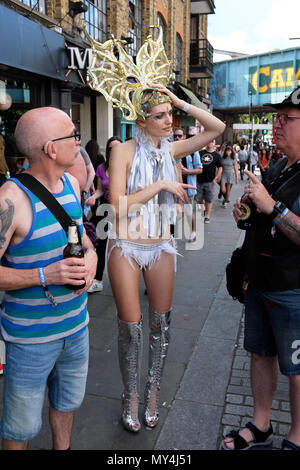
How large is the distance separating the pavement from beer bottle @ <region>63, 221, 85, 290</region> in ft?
4.17

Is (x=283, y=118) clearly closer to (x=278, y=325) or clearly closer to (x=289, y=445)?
(x=278, y=325)

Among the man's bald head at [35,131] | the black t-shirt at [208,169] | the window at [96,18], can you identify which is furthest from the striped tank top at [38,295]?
the window at [96,18]

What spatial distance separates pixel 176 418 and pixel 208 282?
3.26 metres

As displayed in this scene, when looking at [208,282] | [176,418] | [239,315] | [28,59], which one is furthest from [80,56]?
[176,418]

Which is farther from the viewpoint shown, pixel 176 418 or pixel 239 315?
pixel 239 315

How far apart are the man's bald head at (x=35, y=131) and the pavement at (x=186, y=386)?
182 centimetres

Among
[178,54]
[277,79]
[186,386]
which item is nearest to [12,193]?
[186,386]

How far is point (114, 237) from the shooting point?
2.73 metres

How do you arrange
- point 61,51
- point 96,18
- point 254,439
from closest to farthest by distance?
point 254,439 < point 61,51 < point 96,18

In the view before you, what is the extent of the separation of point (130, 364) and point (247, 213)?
4.00ft

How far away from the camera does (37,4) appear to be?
8.55 m

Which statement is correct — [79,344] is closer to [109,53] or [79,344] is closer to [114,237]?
[114,237]

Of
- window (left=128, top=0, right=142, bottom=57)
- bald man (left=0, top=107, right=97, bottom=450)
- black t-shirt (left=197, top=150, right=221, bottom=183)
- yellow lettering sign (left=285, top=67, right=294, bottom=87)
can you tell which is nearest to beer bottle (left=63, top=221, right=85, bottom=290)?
bald man (left=0, top=107, right=97, bottom=450)

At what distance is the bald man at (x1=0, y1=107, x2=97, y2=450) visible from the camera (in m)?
1.81
